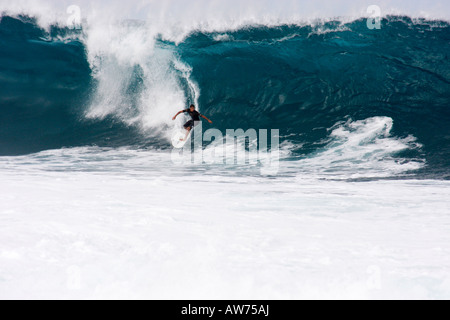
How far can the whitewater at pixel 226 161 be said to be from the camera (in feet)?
11.1

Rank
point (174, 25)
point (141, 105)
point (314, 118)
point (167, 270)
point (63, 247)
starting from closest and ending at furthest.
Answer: point (167, 270)
point (63, 247)
point (314, 118)
point (141, 105)
point (174, 25)

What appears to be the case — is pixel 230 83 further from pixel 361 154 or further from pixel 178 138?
pixel 361 154

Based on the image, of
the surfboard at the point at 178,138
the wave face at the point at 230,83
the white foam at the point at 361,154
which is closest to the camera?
the white foam at the point at 361,154

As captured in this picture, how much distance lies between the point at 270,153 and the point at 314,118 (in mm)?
2252

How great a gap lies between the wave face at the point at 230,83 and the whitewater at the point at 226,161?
0.20 ft

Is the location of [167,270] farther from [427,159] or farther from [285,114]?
[285,114]

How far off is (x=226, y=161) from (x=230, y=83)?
4.19 metres

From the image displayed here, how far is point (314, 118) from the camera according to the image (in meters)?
11.6

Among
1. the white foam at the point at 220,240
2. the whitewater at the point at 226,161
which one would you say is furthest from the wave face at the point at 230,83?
the white foam at the point at 220,240

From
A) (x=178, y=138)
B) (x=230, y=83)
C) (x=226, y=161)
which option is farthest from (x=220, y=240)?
(x=230, y=83)

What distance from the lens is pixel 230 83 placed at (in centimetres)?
1302

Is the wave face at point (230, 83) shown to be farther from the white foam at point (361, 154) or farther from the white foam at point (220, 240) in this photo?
the white foam at point (220, 240)
